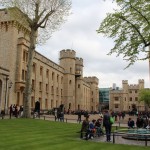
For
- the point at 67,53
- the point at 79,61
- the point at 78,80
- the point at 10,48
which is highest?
the point at 67,53

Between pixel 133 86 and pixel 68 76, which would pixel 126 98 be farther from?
pixel 68 76

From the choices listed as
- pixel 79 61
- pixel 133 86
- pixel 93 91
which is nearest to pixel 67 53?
pixel 79 61

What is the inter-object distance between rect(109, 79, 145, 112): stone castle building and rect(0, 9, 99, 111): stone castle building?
106 ft

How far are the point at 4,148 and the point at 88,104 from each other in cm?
7878

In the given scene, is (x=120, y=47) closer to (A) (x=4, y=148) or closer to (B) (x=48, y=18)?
(B) (x=48, y=18)

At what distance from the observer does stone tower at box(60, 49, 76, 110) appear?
6322cm

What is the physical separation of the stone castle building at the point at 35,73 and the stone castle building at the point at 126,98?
32353mm

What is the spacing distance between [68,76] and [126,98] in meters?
53.5

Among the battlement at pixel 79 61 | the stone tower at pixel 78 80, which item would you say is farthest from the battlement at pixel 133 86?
the battlement at pixel 79 61

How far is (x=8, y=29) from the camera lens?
39.1 metres

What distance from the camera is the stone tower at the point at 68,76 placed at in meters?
63.2

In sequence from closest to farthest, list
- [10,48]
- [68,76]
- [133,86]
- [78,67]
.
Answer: [10,48] < [68,76] < [78,67] < [133,86]

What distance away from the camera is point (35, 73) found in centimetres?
4672

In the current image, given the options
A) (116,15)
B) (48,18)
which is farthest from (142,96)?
(116,15)
